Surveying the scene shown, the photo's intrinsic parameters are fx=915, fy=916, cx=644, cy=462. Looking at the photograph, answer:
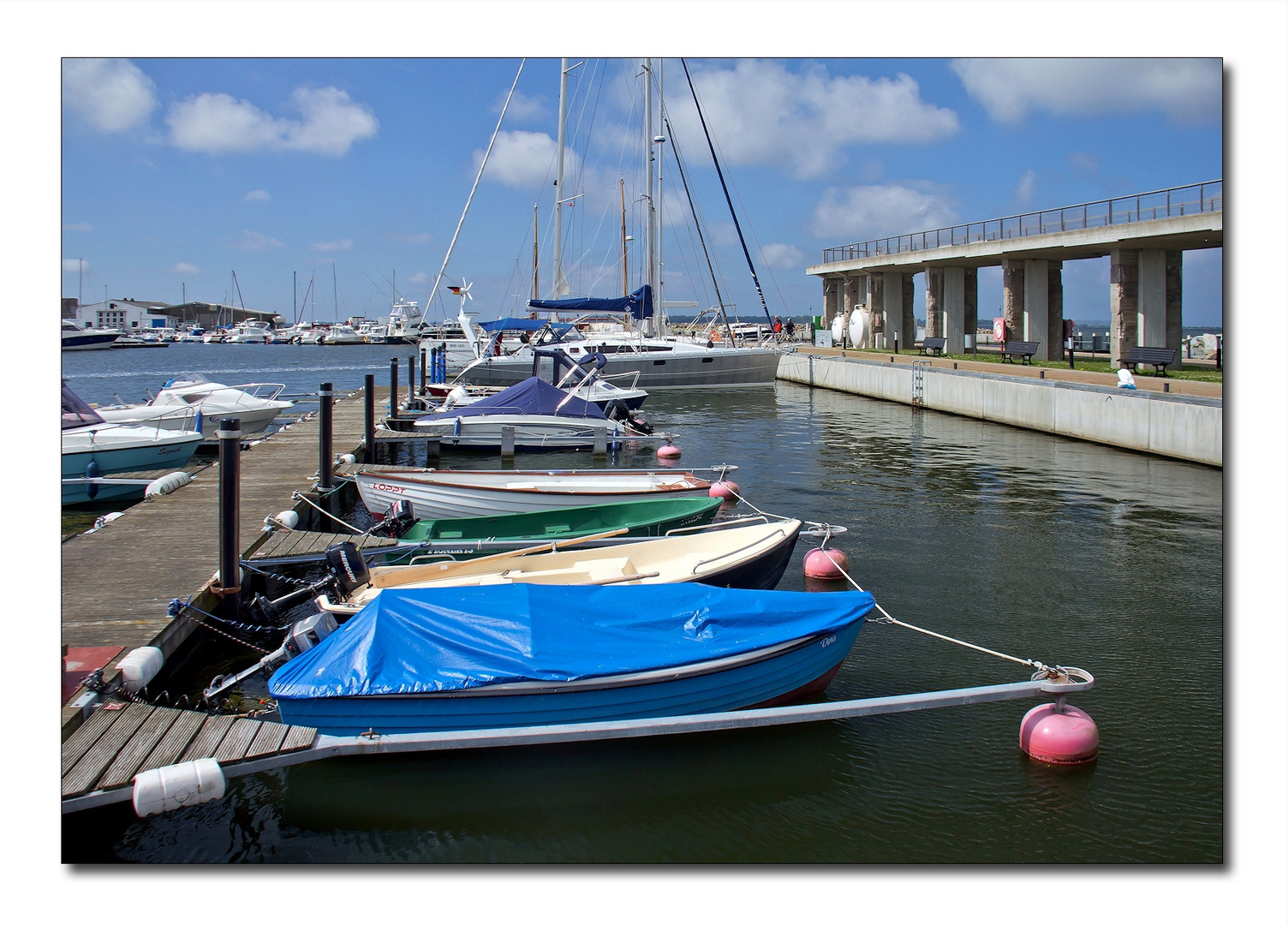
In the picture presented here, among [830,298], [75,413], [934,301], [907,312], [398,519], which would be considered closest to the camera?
[398,519]

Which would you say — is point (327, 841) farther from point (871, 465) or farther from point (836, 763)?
point (871, 465)

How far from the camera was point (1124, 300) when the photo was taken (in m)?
30.0

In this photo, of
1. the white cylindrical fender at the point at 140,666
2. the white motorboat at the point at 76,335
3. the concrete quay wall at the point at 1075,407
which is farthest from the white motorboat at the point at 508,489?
the concrete quay wall at the point at 1075,407

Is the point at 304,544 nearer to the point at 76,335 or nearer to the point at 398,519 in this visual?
the point at 398,519

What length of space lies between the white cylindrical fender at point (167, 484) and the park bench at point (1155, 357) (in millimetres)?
23569

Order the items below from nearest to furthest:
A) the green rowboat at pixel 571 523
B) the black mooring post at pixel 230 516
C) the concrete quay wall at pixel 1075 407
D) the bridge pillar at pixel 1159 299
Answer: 1. the black mooring post at pixel 230 516
2. the green rowboat at pixel 571 523
3. the concrete quay wall at pixel 1075 407
4. the bridge pillar at pixel 1159 299

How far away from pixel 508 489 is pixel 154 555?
4813 millimetres

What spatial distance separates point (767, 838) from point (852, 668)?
3.10 meters

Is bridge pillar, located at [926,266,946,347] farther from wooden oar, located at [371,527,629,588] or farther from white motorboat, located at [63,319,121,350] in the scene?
wooden oar, located at [371,527,629,588]

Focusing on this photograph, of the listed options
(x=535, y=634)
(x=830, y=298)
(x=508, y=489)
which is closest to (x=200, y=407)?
(x=508, y=489)

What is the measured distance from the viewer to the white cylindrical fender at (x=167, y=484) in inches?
584

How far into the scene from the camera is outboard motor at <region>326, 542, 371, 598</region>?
921 centimetres

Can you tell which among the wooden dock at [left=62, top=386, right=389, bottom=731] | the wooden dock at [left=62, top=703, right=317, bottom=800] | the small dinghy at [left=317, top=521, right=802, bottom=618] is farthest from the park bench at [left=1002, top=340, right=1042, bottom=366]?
the wooden dock at [left=62, top=703, right=317, bottom=800]

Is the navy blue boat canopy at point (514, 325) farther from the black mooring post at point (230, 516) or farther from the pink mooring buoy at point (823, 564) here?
the black mooring post at point (230, 516)
